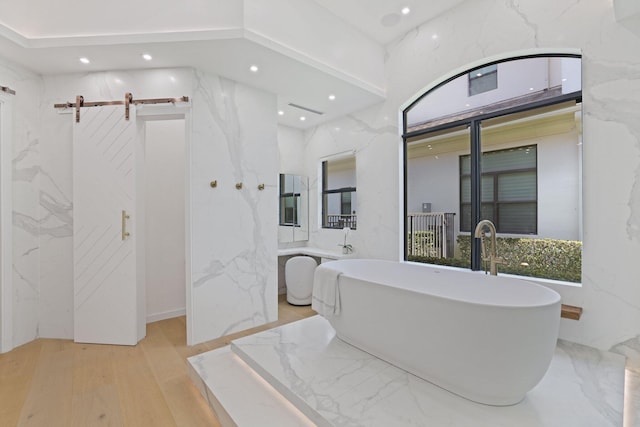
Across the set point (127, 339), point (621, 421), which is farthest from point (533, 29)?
point (127, 339)

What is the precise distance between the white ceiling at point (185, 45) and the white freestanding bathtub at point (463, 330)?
2039 mm

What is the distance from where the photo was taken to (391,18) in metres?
3.11

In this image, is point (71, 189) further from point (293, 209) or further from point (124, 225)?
point (293, 209)

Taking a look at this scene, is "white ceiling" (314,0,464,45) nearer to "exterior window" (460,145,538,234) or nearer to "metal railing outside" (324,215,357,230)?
"exterior window" (460,145,538,234)

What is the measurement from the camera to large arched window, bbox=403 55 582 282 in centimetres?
242

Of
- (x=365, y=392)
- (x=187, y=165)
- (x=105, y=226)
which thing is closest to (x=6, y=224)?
(x=105, y=226)

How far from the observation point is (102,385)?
211cm

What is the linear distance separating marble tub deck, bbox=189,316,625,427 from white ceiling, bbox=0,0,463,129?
8.31ft

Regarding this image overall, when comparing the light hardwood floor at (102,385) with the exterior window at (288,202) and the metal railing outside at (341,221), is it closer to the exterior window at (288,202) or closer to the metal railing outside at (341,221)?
the exterior window at (288,202)

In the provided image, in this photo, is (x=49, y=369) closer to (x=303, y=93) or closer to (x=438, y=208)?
(x=303, y=93)

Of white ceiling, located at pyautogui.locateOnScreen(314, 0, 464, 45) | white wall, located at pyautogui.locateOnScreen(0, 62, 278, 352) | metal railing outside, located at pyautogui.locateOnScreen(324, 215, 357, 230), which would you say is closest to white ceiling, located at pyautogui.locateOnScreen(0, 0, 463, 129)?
white ceiling, located at pyautogui.locateOnScreen(314, 0, 464, 45)

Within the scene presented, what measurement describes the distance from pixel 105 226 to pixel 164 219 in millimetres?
813

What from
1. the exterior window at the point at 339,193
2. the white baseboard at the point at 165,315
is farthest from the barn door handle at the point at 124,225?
the exterior window at the point at 339,193

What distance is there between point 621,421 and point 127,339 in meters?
3.58
